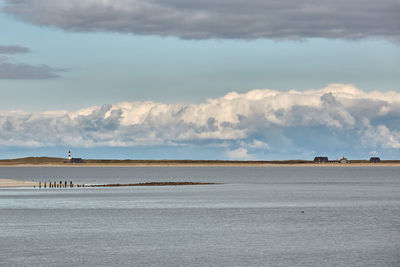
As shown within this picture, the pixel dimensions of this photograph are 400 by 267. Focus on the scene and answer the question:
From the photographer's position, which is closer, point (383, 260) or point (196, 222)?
point (383, 260)

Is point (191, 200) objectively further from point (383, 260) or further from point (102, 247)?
point (383, 260)

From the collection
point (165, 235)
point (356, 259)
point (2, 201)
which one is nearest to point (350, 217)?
point (165, 235)

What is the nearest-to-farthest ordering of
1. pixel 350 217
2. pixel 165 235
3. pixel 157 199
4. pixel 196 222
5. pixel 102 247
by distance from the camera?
pixel 102 247
pixel 165 235
pixel 196 222
pixel 350 217
pixel 157 199

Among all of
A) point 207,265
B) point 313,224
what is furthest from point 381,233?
point 207,265

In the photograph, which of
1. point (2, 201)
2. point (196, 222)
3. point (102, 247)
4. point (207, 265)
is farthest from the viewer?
point (2, 201)

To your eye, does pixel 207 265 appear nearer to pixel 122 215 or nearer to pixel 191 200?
pixel 122 215

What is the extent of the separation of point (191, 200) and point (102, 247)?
2360 inches

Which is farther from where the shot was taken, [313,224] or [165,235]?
[313,224]

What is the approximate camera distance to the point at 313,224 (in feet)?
244

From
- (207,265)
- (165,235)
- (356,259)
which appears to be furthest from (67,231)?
(356,259)

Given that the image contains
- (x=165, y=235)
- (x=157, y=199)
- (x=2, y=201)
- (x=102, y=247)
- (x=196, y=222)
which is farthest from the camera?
(x=157, y=199)

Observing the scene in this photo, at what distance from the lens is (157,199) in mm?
116875

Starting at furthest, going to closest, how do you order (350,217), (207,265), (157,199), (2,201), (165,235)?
(157,199), (2,201), (350,217), (165,235), (207,265)

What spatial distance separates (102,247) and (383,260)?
21.9 m
